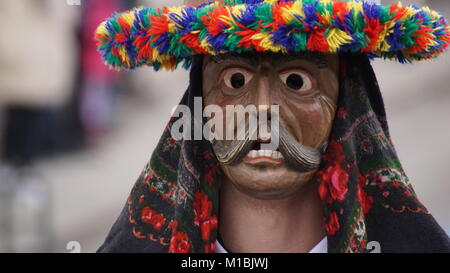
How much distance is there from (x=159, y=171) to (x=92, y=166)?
4.21 metres

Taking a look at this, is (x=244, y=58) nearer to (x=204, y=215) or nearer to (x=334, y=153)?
(x=334, y=153)

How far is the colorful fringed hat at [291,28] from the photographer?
1637mm

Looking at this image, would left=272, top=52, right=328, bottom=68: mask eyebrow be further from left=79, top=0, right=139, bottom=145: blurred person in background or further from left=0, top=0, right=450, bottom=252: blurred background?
left=79, top=0, right=139, bottom=145: blurred person in background

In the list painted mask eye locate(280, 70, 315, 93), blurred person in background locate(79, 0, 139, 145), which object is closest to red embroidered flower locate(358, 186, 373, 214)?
painted mask eye locate(280, 70, 315, 93)

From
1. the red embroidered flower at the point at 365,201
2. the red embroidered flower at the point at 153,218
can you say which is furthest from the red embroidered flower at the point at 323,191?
the red embroidered flower at the point at 153,218

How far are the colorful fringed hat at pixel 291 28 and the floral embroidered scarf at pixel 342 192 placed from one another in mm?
228

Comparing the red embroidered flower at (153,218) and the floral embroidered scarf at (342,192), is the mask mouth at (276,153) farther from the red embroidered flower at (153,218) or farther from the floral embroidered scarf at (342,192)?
the red embroidered flower at (153,218)

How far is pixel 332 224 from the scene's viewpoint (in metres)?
1.87

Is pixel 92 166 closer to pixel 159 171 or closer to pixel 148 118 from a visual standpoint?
pixel 148 118

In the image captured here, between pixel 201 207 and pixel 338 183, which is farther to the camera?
pixel 201 207

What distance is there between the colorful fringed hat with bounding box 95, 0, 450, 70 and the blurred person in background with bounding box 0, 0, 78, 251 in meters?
2.57

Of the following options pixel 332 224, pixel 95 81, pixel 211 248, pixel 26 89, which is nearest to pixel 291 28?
pixel 332 224

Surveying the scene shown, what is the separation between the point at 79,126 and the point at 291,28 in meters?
4.66
